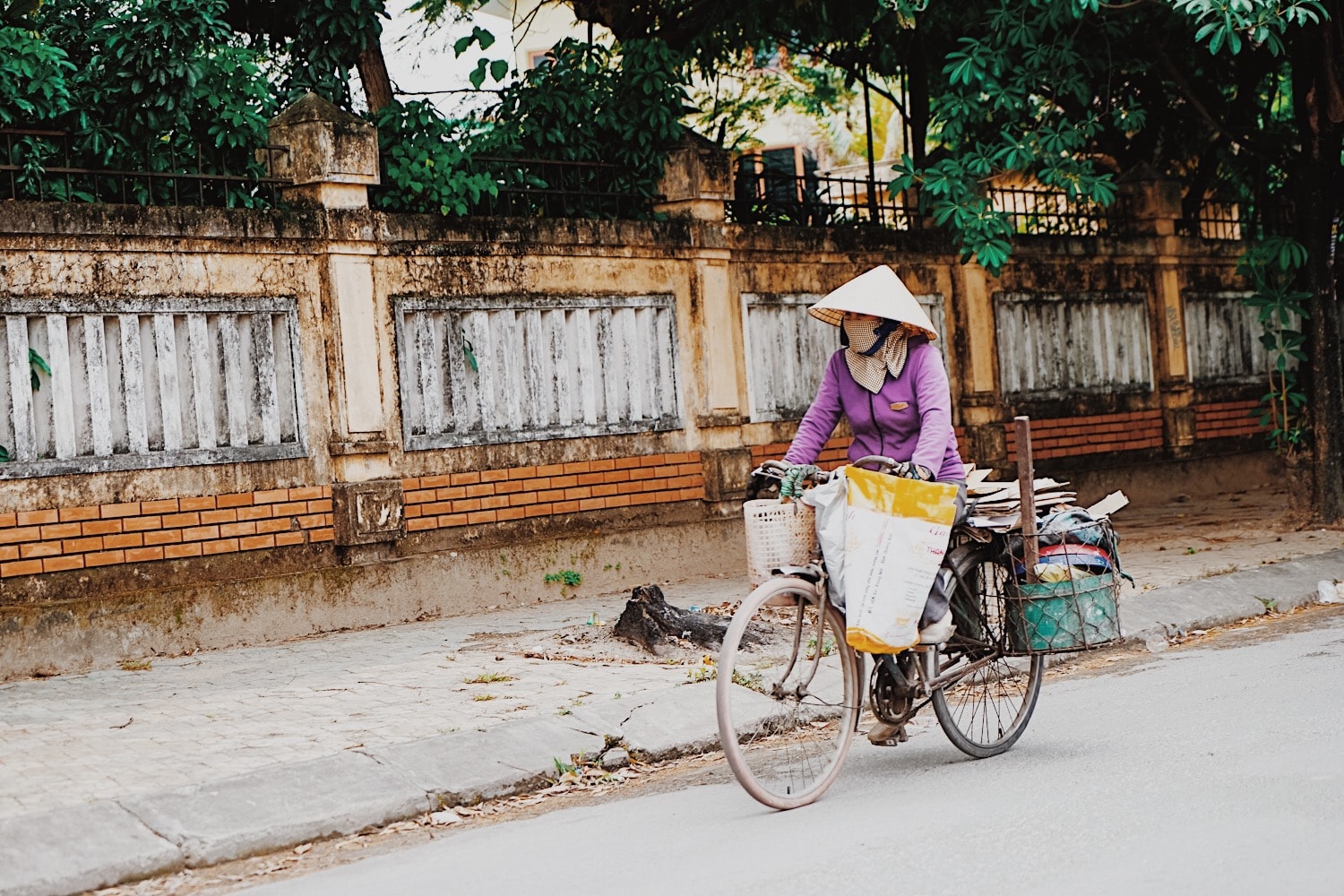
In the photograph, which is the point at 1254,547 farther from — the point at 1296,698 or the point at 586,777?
the point at 586,777

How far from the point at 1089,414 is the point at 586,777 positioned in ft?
31.8

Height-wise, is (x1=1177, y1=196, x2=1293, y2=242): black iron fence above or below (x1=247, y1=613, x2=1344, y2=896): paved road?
above

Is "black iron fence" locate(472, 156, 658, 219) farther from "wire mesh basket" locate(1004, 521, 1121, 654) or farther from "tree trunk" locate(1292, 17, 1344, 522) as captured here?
"wire mesh basket" locate(1004, 521, 1121, 654)

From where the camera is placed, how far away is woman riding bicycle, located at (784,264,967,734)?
5926 mm

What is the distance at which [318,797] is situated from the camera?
19.5ft

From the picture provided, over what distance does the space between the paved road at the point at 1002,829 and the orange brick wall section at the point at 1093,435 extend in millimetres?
7690

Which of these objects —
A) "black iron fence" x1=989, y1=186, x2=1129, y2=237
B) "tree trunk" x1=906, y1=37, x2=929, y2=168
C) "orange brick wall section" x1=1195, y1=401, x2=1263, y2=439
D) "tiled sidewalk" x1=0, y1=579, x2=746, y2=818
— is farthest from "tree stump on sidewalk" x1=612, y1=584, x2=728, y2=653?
"orange brick wall section" x1=1195, y1=401, x2=1263, y2=439

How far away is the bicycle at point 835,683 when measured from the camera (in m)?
5.58

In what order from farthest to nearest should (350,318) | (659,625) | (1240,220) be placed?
(1240,220)
(350,318)
(659,625)

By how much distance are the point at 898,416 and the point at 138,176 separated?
5.37 meters

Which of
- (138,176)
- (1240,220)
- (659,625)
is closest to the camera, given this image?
(659,625)

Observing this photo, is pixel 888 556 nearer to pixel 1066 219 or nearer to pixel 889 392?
pixel 889 392

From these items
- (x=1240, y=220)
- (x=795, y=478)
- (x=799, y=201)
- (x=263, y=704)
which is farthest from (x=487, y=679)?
(x=1240, y=220)

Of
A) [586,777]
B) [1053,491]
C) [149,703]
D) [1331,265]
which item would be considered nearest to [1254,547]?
[1331,265]
